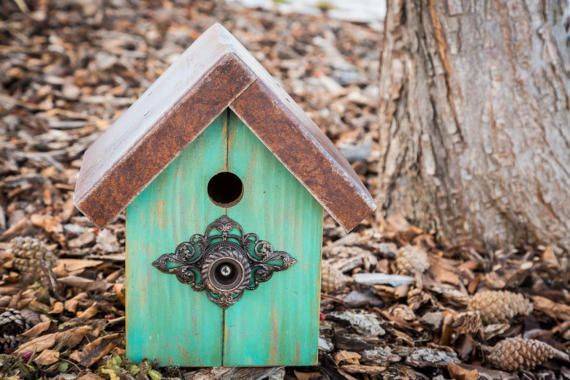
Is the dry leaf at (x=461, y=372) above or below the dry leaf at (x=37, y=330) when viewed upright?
below

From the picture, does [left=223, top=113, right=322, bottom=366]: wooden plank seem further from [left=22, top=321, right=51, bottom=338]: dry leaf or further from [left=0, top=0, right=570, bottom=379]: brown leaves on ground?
[left=22, top=321, right=51, bottom=338]: dry leaf

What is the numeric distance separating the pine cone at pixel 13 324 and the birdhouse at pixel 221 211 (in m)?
0.60

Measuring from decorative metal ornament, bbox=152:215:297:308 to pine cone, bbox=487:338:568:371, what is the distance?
41.4 inches

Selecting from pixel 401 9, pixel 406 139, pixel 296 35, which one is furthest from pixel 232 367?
pixel 296 35

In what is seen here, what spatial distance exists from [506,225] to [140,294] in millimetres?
2128

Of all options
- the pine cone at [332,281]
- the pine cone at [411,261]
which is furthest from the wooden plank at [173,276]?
the pine cone at [411,261]

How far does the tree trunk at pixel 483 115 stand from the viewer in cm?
388

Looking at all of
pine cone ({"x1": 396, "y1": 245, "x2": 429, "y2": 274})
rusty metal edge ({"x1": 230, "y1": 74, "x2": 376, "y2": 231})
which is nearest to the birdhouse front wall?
rusty metal edge ({"x1": 230, "y1": 74, "x2": 376, "y2": 231})

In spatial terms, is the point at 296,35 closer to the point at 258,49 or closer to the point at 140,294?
the point at 258,49

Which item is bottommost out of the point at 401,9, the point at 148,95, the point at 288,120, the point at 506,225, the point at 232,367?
the point at 232,367

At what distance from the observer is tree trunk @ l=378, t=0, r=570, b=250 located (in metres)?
3.88

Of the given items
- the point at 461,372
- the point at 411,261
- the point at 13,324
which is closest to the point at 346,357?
the point at 461,372

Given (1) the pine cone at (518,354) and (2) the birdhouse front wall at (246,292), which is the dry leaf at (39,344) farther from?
(1) the pine cone at (518,354)

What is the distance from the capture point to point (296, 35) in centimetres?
745
